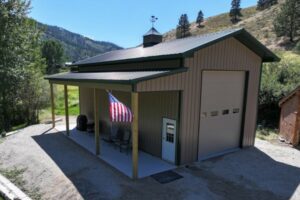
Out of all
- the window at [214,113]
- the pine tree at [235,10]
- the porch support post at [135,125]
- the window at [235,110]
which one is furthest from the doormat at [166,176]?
the pine tree at [235,10]

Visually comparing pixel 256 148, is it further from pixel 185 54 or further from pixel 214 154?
pixel 185 54

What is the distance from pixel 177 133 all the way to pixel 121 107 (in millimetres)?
2123

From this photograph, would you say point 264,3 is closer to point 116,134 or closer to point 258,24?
point 258,24

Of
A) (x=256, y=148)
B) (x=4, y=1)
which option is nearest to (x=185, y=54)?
(x=256, y=148)

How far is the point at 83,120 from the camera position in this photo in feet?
40.3

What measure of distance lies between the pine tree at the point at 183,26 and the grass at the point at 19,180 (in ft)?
258

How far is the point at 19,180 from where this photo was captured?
691cm

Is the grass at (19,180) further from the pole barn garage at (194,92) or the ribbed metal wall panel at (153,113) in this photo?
the ribbed metal wall panel at (153,113)

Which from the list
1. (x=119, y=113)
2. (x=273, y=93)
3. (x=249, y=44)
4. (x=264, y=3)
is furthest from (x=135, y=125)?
(x=264, y=3)

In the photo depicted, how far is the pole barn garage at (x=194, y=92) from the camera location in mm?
7164

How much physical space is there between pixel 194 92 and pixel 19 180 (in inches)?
242

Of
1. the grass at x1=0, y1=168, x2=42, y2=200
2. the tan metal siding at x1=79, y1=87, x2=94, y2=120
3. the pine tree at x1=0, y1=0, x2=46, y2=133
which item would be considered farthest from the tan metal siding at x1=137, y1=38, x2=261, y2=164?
the pine tree at x1=0, y1=0, x2=46, y2=133

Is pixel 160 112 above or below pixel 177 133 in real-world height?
above

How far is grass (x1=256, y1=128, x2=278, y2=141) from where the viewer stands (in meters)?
11.7
